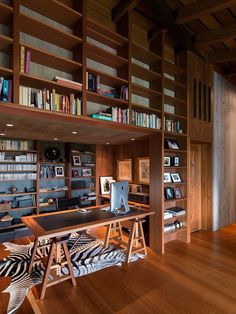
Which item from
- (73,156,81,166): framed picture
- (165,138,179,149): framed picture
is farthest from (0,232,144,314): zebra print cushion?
(165,138,179,149): framed picture

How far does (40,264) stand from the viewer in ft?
9.54

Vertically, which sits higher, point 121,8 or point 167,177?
point 121,8

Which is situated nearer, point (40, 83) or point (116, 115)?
point (40, 83)

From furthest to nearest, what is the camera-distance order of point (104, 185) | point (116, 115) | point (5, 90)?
A: point (104, 185) → point (116, 115) → point (5, 90)

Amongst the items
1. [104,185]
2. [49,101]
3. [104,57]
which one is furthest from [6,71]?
[104,185]

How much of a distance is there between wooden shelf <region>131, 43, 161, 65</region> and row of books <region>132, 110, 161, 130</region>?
0.97 meters

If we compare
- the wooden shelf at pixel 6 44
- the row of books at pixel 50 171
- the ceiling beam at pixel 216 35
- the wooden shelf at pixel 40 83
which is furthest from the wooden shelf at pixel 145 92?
the row of books at pixel 50 171

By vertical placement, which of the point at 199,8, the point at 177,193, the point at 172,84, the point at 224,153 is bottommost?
the point at 177,193

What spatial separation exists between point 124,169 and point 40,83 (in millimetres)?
2855

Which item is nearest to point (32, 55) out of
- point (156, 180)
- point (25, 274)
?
point (156, 180)

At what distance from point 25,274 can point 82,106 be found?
233 centimetres

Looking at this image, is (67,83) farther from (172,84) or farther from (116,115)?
(172,84)

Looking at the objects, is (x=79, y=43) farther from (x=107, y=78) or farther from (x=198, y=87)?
(x=198, y=87)

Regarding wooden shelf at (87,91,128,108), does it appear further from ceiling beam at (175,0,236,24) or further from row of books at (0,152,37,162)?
row of books at (0,152,37,162)
